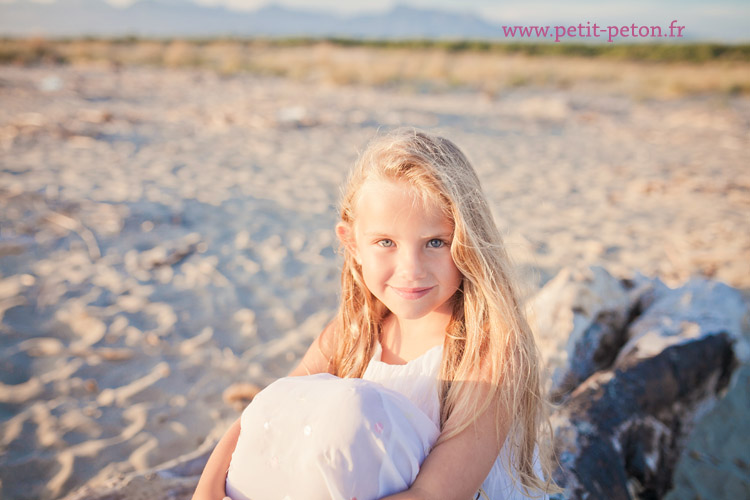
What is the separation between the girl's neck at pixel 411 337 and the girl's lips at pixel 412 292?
0.19 metres

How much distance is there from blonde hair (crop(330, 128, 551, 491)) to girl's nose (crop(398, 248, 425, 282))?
0.32ft

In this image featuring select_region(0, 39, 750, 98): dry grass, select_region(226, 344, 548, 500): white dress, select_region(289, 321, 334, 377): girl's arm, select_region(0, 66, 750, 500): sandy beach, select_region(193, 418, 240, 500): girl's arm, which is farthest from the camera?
select_region(0, 39, 750, 98): dry grass

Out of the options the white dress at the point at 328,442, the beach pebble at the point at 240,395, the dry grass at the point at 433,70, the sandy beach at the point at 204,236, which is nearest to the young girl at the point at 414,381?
the white dress at the point at 328,442

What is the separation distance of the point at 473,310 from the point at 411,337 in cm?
24

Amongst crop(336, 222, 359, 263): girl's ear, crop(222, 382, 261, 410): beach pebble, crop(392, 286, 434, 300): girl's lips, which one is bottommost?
crop(222, 382, 261, 410): beach pebble

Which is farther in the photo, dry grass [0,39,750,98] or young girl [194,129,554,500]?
dry grass [0,39,750,98]

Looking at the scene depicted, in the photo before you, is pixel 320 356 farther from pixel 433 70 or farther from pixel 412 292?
pixel 433 70

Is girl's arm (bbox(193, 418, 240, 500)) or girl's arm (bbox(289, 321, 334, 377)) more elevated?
girl's arm (bbox(289, 321, 334, 377))

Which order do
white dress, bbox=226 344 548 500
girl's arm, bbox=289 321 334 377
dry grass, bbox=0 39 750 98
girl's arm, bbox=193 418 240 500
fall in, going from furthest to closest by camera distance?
1. dry grass, bbox=0 39 750 98
2. girl's arm, bbox=289 321 334 377
3. girl's arm, bbox=193 418 240 500
4. white dress, bbox=226 344 548 500

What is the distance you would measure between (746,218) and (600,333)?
3390mm

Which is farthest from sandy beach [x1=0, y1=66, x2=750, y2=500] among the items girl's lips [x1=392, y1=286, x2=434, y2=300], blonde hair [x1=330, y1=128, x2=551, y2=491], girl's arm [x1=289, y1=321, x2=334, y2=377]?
girl's arm [x1=289, y1=321, x2=334, y2=377]

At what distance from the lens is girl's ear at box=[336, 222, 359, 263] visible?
1.50 metres

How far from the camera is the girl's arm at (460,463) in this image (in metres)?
1.08

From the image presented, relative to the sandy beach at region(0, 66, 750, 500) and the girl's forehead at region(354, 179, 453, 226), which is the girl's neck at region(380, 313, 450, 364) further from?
the sandy beach at region(0, 66, 750, 500)
